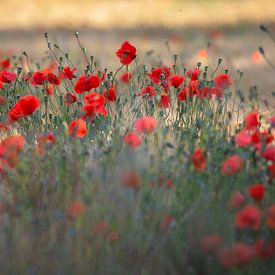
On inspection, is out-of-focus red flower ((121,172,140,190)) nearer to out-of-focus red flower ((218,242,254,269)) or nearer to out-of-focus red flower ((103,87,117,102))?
out-of-focus red flower ((218,242,254,269))

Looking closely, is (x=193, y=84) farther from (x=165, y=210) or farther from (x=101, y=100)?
(x=165, y=210)

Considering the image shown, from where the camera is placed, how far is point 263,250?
2754 millimetres

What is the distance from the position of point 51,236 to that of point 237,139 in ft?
2.64

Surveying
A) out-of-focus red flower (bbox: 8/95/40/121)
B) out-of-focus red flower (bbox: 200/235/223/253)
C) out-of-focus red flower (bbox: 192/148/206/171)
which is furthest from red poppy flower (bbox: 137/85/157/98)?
out-of-focus red flower (bbox: 200/235/223/253)

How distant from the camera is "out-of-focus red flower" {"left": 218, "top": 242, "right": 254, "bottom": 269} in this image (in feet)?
8.64

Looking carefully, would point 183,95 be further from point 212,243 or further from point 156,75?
point 212,243

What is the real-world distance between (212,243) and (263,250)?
0.16 metres

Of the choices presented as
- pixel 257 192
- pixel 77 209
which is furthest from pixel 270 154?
pixel 77 209

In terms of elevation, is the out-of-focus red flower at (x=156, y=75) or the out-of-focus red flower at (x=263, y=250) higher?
the out-of-focus red flower at (x=156, y=75)

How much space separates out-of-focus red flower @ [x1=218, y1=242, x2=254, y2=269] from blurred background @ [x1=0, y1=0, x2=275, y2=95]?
18.5 feet

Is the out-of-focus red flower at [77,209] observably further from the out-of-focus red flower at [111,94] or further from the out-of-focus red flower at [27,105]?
the out-of-focus red flower at [111,94]

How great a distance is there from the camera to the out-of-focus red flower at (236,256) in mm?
2635

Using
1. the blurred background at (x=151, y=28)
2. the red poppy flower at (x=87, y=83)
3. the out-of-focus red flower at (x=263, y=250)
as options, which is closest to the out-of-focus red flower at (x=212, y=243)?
the out-of-focus red flower at (x=263, y=250)

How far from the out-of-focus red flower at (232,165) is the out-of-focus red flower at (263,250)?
321 mm
